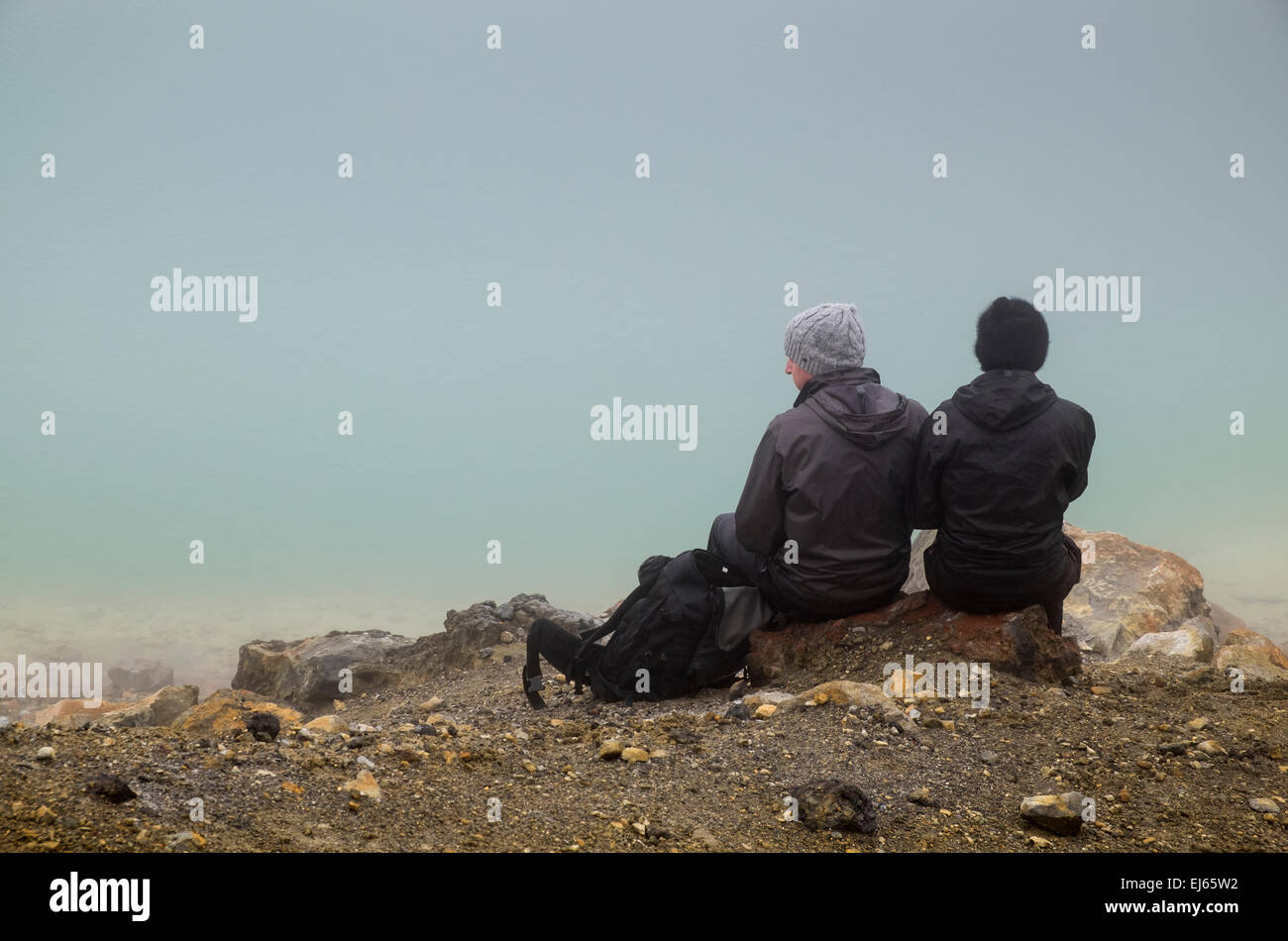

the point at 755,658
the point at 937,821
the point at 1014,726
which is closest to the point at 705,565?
the point at 755,658

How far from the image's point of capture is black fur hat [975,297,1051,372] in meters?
6.59

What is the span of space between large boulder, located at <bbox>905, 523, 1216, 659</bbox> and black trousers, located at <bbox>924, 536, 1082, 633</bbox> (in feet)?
10.1

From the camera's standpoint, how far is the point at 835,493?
21.7 feet

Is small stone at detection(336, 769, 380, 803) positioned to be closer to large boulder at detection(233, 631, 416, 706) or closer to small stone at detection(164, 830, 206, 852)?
small stone at detection(164, 830, 206, 852)

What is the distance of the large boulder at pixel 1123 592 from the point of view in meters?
10.2

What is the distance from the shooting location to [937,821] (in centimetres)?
463

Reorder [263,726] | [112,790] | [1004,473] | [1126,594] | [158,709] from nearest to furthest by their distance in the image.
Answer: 1. [112,790]
2. [263,726]
3. [1004,473]
4. [158,709]
5. [1126,594]

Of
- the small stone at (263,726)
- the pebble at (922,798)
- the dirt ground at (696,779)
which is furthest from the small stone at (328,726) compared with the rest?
the pebble at (922,798)

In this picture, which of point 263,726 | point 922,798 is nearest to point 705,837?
point 922,798

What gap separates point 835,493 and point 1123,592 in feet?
19.1

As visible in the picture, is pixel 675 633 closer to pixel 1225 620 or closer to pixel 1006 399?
pixel 1006 399

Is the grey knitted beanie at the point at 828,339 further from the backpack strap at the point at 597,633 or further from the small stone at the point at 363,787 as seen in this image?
the small stone at the point at 363,787

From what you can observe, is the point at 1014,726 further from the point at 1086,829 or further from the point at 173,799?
the point at 173,799
